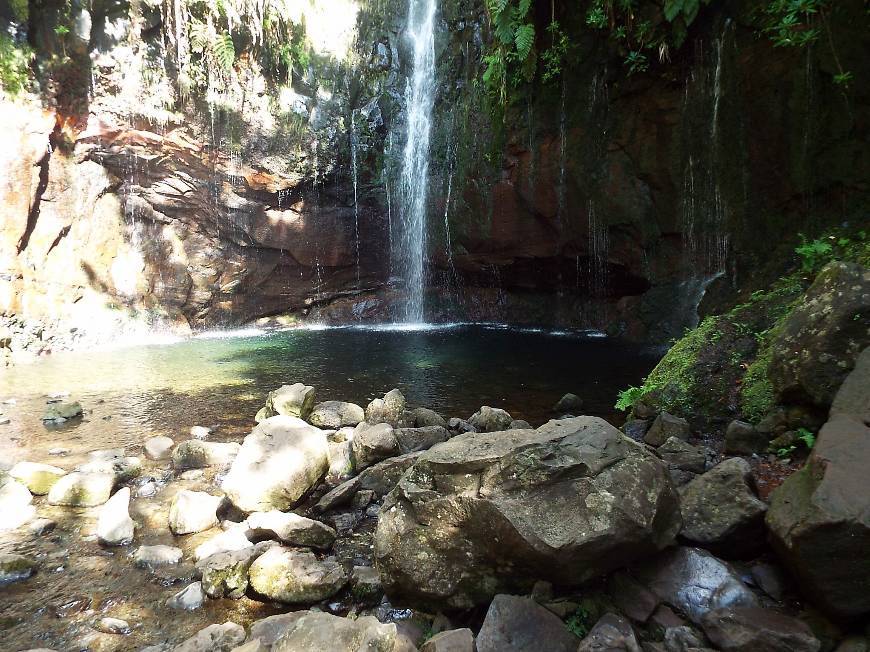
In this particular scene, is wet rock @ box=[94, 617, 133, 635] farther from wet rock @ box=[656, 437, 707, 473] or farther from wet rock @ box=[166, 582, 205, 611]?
wet rock @ box=[656, 437, 707, 473]

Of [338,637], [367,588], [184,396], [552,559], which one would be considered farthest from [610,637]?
[184,396]

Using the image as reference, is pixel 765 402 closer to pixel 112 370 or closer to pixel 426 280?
pixel 112 370

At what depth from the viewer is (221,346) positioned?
45.4 ft

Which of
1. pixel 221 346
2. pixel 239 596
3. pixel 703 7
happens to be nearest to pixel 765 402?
pixel 239 596

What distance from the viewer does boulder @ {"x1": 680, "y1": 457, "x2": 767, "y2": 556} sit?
2.82 meters

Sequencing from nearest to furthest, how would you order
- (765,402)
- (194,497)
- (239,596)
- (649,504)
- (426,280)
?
(649,504) → (239,596) → (194,497) → (765,402) → (426,280)

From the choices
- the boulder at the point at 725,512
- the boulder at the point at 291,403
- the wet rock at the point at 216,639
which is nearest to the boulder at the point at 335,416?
the boulder at the point at 291,403

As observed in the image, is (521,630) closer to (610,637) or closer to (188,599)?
(610,637)

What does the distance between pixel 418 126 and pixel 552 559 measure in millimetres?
17456

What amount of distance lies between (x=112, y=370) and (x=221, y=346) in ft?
→ 11.3

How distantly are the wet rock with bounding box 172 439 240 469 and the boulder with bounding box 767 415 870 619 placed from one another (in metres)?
5.24

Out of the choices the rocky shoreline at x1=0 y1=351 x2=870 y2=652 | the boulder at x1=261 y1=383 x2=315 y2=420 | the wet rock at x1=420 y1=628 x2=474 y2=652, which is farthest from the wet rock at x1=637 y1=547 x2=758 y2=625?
the boulder at x1=261 y1=383 x2=315 y2=420

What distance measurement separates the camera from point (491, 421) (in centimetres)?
621

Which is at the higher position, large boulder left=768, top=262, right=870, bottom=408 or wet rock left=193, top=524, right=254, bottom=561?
large boulder left=768, top=262, right=870, bottom=408
